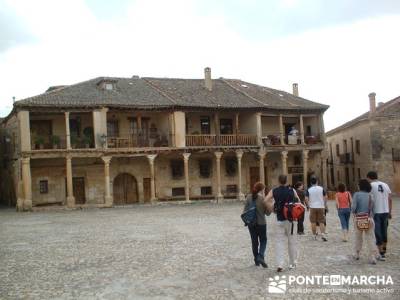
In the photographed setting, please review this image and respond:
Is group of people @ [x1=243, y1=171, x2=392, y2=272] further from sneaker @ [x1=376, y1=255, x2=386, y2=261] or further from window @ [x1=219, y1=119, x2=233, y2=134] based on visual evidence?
window @ [x1=219, y1=119, x2=233, y2=134]

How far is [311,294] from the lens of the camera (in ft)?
24.0

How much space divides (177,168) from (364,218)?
23.8m

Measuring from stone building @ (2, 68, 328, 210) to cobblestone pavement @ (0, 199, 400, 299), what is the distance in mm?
11626

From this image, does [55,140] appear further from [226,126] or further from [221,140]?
[226,126]

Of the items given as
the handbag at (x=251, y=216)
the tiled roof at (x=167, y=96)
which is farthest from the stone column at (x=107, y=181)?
the handbag at (x=251, y=216)

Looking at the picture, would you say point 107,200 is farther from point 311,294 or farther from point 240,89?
point 311,294

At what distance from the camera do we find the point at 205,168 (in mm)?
33312

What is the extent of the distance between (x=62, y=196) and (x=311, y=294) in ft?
81.9

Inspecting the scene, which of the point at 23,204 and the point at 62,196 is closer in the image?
the point at 23,204

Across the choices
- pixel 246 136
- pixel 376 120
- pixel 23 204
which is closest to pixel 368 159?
pixel 376 120

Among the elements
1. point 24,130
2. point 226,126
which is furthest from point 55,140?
point 226,126

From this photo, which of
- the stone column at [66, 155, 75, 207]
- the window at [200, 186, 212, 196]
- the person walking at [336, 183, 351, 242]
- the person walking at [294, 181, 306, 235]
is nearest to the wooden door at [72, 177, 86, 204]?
the stone column at [66, 155, 75, 207]

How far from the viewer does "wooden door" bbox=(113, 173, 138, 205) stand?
31.5 m

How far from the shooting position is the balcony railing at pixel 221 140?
101ft
